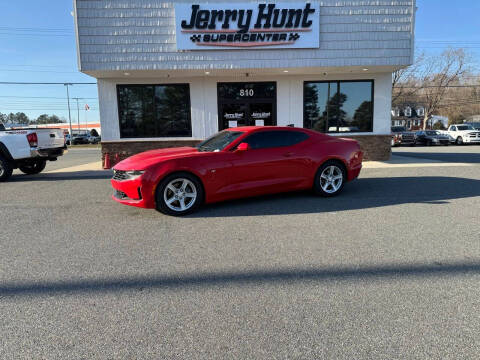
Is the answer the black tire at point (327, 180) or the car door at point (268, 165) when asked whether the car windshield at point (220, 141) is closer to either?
the car door at point (268, 165)

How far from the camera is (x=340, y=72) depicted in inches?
500

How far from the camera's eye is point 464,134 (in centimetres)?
2666

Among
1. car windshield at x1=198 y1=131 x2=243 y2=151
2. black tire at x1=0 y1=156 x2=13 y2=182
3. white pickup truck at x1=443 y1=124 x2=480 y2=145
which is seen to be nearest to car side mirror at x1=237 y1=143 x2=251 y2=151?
car windshield at x1=198 y1=131 x2=243 y2=151

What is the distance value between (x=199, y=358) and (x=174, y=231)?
2.77 metres

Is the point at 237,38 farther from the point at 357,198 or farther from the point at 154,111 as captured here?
the point at 357,198

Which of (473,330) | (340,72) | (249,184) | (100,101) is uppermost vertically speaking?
(340,72)

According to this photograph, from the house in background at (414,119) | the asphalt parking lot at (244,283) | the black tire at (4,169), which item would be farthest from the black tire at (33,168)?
the house in background at (414,119)

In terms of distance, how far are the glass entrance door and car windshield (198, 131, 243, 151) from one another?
6.24m

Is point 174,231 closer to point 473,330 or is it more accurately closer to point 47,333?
point 47,333

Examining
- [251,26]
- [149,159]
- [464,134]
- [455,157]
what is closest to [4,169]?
[149,159]

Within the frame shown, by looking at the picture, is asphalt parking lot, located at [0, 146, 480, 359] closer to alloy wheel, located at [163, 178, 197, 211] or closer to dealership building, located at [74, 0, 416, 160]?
alloy wheel, located at [163, 178, 197, 211]

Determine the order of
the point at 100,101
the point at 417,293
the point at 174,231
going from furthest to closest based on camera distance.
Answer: the point at 100,101 < the point at 174,231 < the point at 417,293

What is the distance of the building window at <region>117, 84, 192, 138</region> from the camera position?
42.0ft

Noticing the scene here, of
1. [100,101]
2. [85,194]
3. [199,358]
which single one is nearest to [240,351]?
[199,358]
